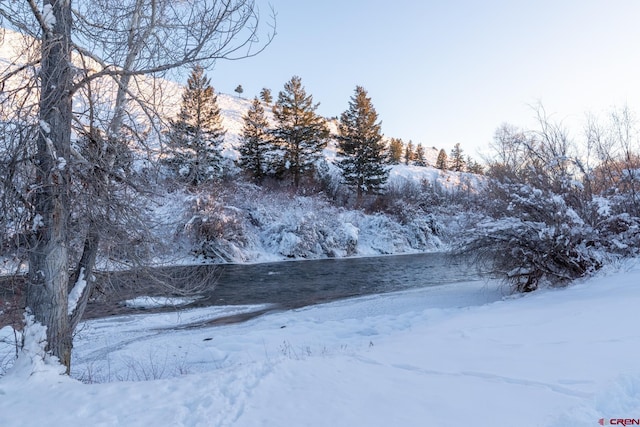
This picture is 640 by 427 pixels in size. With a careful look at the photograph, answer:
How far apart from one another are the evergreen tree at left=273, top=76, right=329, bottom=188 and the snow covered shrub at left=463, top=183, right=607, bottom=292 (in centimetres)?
2559

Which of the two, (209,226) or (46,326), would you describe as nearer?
(46,326)

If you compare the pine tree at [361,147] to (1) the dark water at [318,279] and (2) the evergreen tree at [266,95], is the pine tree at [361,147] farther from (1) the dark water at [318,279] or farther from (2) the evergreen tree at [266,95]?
(2) the evergreen tree at [266,95]

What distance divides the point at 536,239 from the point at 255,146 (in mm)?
29085

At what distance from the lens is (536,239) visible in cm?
1045

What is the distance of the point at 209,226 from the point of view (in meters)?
23.7

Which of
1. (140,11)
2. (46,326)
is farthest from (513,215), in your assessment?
(46,326)

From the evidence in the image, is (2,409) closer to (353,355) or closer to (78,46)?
(353,355)

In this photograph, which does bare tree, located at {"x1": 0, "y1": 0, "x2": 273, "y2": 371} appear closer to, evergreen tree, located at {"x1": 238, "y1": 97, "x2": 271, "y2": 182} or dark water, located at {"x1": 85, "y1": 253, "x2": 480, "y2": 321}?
Answer: dark water, located at {"x1": 85, "y1": 253, "x2": 480, "y2": 321}

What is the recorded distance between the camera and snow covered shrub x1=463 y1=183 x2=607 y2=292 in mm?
10109

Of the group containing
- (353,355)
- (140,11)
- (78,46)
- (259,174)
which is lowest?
(353,355)

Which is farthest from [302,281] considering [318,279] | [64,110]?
[64,110]

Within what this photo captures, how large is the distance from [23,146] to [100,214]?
1.14m

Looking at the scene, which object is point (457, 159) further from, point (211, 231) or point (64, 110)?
point (64, 110)

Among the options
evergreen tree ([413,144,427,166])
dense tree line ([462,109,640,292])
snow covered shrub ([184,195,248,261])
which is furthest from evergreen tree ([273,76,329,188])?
evergreen tree ([413,144,427,166])
